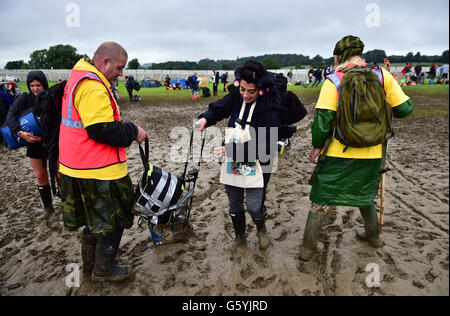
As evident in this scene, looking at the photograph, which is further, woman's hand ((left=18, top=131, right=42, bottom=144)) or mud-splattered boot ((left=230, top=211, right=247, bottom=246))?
woman's hand ((left=18, top=131, right=42, bottom=144))

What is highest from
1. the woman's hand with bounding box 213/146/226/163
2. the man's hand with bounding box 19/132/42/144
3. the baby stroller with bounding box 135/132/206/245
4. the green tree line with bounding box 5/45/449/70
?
the green tree line with bounding box 5/45/449/70

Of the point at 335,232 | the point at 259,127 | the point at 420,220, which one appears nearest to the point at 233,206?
the point at 259,127

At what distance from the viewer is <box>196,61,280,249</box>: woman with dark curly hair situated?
254cm

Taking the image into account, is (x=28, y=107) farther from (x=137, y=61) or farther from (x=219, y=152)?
(x=137, y=61)

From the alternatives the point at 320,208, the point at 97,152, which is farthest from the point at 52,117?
the point at 320,208

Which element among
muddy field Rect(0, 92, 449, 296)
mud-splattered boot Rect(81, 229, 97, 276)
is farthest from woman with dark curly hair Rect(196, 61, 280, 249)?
mud-splattered boot Rect(81, 229, 97, 276)

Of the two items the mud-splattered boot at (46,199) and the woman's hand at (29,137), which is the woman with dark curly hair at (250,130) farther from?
the mud-splattered boot at (46,199)

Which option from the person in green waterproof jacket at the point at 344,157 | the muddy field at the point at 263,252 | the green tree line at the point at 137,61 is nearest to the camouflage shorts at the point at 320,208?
the person in green waterproof jacket at the point at 344,157

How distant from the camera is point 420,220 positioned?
140 inches

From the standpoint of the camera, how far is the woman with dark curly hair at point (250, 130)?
254cm

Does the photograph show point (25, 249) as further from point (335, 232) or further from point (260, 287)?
point (335, 232)

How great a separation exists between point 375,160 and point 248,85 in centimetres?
138

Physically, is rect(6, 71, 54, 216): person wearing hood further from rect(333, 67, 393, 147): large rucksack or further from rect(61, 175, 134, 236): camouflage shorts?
rect(333, 67, 393, 147): large rucksack

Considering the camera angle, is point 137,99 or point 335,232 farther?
point 137,99
